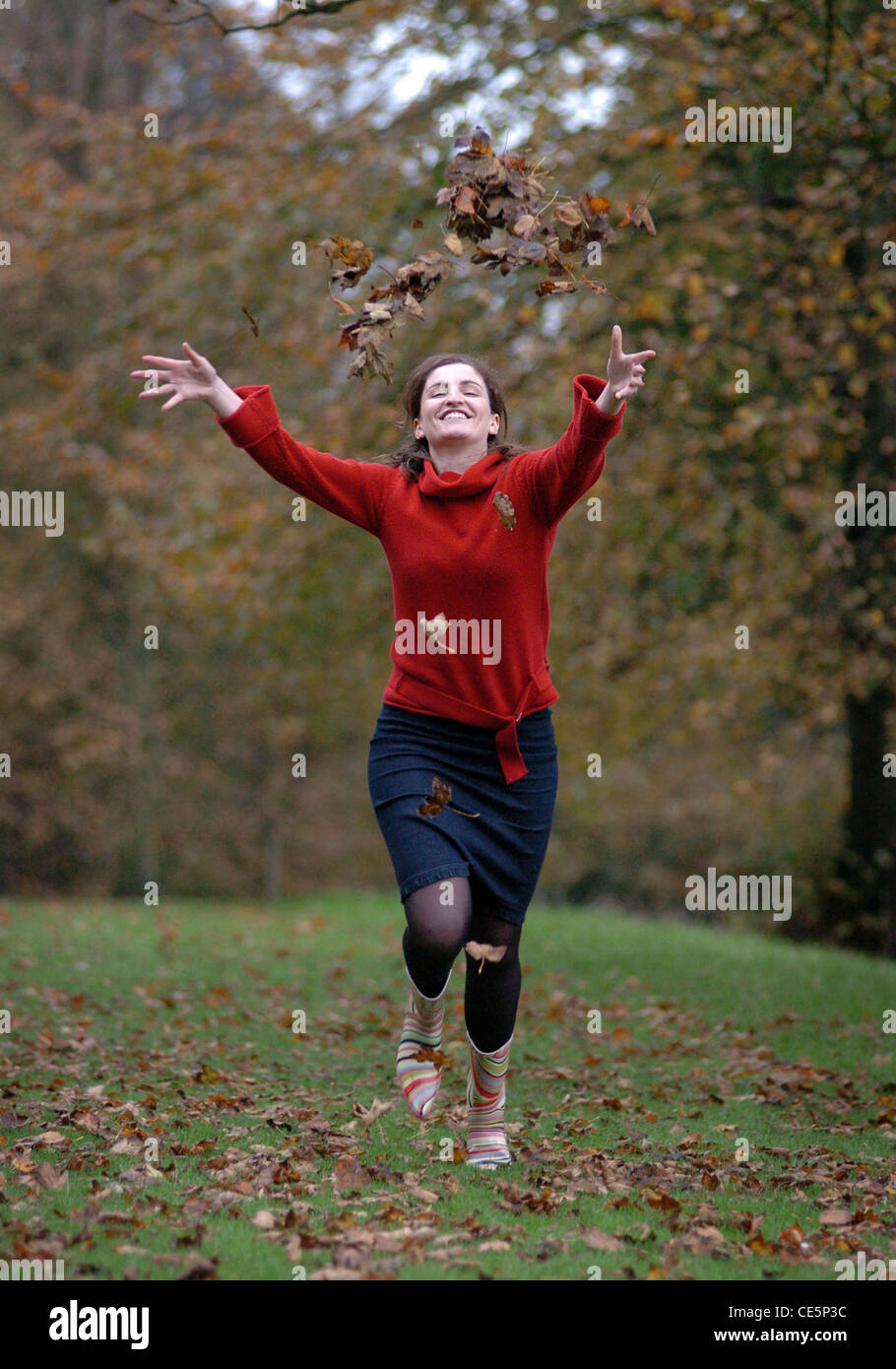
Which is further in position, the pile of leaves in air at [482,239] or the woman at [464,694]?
the pile of leaves in air at [482,239]

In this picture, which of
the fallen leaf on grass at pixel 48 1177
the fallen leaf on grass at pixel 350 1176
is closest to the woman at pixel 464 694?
the fallen leaf on grass at pixel 350 1176

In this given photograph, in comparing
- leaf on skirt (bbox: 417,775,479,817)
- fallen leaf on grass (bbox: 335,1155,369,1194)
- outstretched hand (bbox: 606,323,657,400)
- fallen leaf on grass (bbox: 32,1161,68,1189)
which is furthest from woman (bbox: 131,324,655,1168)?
fallen leaf on grass (bbox: 32,1161,68,1189)

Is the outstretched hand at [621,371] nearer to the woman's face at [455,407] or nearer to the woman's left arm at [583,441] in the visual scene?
the woman's left arm at [583,441]

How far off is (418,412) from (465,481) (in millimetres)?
539

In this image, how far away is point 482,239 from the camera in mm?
4984

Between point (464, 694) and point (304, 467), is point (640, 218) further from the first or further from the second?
point (464, 694)

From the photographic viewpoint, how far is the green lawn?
371cm

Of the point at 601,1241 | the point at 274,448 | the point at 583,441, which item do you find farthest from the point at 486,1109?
the point at 274,448

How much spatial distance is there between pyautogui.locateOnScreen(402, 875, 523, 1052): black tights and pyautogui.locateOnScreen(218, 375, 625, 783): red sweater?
0.47m

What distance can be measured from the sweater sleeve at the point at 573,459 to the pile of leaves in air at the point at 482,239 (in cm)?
58

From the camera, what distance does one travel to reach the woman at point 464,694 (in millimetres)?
4465

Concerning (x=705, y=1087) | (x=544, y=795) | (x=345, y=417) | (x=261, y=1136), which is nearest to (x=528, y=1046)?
(x=705, y=1087)

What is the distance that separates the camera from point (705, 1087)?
20.9 feet

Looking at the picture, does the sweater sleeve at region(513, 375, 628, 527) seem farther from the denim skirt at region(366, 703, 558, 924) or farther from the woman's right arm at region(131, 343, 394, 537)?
the denim skirt at region(366, 703, 558, 924)
